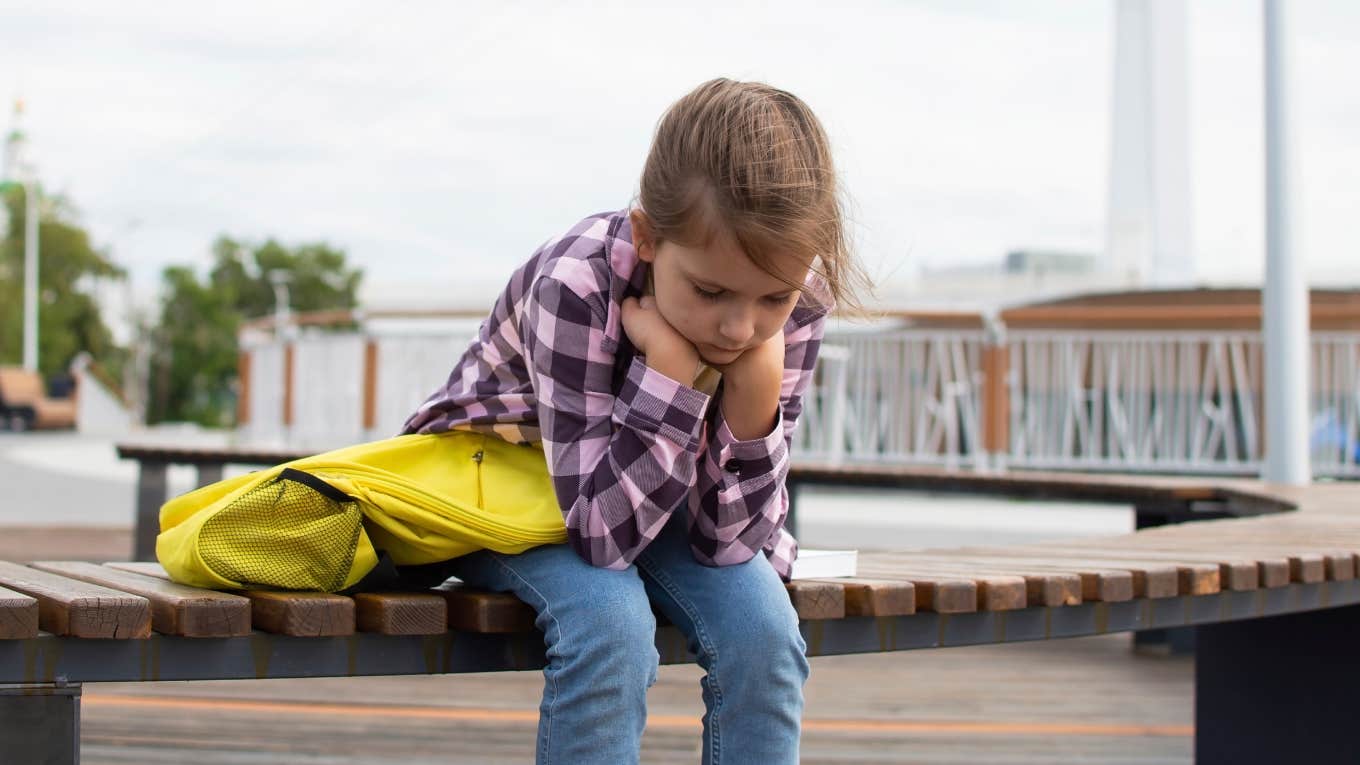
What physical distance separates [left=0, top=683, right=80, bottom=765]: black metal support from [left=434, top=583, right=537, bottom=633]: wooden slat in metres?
0.50

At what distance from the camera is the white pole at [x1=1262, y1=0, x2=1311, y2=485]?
20.5 ft

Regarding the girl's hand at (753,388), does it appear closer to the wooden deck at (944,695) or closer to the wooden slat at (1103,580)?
the wooden deck at (944,695)

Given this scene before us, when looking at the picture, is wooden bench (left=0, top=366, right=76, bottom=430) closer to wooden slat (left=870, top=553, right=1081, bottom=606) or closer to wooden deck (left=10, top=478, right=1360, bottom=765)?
wooden deck (left=10, top=478, right=1360, bottom=765)

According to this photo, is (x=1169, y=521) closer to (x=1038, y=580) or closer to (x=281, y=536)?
(x=1038, y=580)

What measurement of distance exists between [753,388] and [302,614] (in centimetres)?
67

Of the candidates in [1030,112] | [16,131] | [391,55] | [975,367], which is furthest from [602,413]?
[16,131]

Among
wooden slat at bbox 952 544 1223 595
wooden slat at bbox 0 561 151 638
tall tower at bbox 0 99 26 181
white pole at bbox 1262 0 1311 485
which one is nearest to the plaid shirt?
wooden slat at bbox 0 561 151 638

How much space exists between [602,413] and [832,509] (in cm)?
958

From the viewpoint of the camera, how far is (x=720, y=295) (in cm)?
205

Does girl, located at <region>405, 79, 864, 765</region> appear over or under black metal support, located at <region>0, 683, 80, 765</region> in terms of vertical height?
over

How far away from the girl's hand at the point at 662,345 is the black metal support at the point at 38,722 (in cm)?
85

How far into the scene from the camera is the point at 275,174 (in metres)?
56.8

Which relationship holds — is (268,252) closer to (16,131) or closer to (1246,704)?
(16,131)

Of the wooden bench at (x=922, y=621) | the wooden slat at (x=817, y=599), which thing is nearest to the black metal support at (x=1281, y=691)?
the wooden bench at (x=922, y=621)
